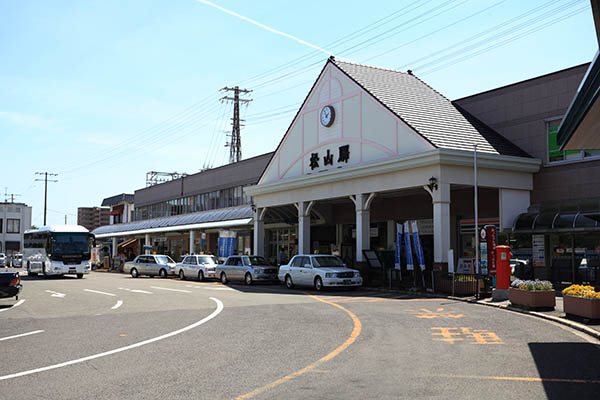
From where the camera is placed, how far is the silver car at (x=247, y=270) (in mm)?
29734

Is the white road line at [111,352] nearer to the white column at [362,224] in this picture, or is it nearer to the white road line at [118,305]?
the white road line at [118,305]

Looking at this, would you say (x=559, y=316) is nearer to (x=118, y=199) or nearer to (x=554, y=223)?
(x=554, y=223)

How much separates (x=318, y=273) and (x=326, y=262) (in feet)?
3.82

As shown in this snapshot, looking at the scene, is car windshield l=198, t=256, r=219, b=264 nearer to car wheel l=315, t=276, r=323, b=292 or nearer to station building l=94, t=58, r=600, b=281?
station building l=94, t=58, r=600, b=281

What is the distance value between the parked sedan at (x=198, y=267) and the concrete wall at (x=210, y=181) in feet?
37.2

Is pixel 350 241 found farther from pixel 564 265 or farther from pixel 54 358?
pixel 54 358

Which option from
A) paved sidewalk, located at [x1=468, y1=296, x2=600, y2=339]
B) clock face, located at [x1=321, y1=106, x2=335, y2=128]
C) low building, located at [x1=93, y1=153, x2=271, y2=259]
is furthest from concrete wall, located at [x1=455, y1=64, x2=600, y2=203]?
low building, located at [x1=93, y1=153, x2=271, y2=259]

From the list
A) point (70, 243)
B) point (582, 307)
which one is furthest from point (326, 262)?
point (70, 243)

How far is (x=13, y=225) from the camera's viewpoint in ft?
345

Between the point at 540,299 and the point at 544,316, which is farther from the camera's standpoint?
the point at 540,299

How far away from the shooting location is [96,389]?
7.32m

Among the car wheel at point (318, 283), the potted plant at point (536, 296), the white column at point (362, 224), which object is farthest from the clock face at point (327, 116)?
the potted plant at point (536, 296)

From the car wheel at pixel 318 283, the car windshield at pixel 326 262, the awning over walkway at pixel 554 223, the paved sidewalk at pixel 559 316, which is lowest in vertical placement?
the paved sidewalk at pixel 559 316

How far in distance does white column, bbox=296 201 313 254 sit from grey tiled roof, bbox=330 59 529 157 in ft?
24.2
